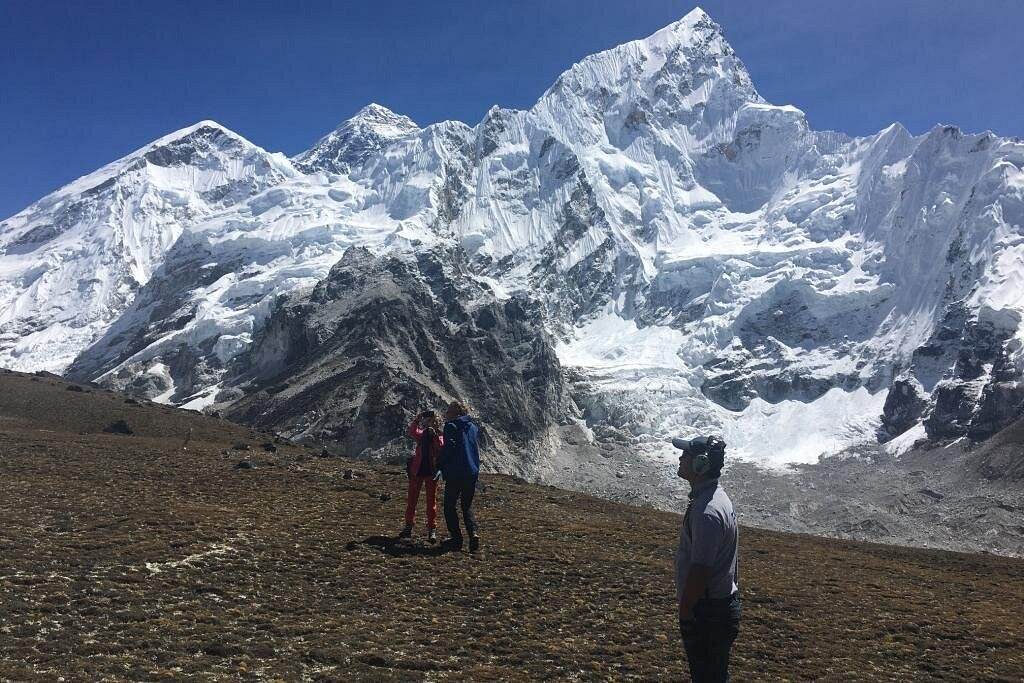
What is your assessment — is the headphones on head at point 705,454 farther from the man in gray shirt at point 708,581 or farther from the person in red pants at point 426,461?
the person in red pants at point 426,461

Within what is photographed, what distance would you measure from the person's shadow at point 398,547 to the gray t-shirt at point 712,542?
516 inches

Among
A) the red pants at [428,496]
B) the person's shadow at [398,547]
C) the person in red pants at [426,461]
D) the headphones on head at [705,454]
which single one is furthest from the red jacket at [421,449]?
the headphones on head at [705,454]

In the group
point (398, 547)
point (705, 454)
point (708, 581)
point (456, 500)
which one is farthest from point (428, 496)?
point (708, 581)

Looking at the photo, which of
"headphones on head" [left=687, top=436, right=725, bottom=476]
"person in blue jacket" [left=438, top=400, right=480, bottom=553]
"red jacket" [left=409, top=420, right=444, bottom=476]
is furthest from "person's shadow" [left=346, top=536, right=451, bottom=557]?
"headphones on head" [left=687, top=436, right=725, bottom=476]

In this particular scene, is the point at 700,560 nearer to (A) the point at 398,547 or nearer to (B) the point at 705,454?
(B) the point at 705,454

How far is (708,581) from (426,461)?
1381 centimetres

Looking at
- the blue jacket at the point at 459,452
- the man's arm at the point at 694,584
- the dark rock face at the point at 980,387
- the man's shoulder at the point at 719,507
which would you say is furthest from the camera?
the dark rock face at the point at 980,387

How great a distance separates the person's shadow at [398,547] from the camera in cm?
2308

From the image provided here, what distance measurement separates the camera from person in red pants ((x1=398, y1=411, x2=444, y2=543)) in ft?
77.9

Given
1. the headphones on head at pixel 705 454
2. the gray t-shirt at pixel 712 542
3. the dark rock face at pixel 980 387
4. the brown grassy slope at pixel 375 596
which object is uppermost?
the dark rock face at pixel 980 387

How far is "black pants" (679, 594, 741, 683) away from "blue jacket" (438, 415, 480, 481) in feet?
38.4

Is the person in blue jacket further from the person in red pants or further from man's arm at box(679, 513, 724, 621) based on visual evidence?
man's arm at box(679, 513, 724, 621)

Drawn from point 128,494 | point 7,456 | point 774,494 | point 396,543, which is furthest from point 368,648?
point 774,494

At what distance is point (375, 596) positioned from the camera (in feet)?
63.7
